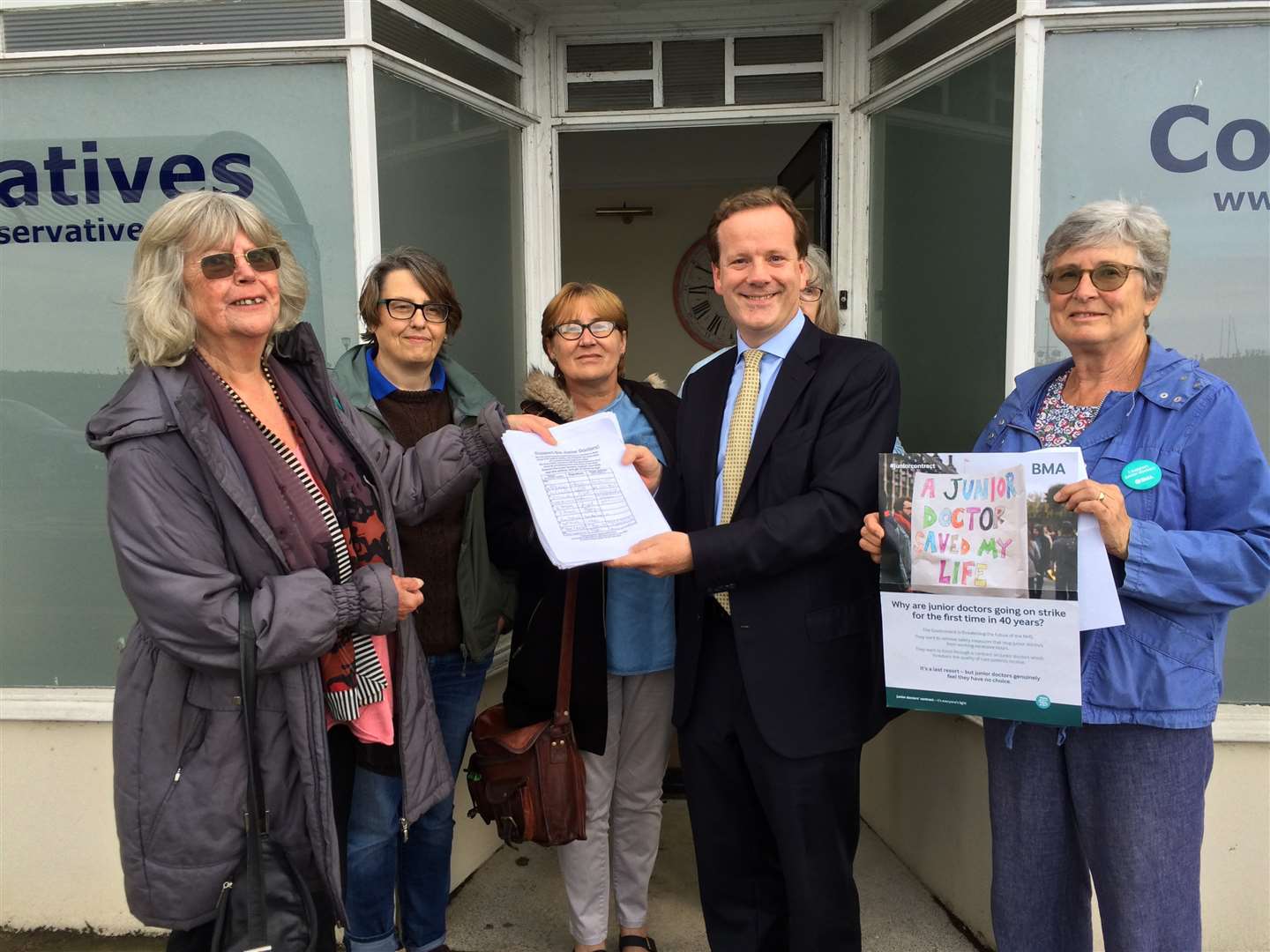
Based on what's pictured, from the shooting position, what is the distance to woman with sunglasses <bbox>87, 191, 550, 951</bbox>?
5.66ft

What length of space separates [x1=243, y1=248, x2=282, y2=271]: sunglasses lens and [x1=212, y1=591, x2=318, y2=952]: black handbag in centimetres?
70

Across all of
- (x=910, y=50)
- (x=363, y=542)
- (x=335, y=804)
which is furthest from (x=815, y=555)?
(x=910, y=50)

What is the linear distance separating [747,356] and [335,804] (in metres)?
1.50

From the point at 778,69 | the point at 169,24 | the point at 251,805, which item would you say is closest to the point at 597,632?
the point at 251,805

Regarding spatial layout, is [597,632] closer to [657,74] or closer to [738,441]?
[738,441]

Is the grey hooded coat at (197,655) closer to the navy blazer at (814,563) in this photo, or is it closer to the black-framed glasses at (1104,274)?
the navy blazer at (814,563)

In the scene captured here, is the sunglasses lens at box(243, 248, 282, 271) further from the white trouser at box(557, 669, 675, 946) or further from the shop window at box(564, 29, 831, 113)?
the shop window at box(564, 29, 831, 113)

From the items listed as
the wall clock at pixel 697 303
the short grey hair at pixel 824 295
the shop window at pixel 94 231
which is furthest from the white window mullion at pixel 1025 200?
the wall clock at pixel 697 303

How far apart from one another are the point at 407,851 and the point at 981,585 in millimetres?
1835

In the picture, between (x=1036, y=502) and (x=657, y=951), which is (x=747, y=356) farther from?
(x=657, y=951)

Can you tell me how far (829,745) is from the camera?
7.09ft

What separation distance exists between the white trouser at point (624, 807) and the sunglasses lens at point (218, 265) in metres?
1.55

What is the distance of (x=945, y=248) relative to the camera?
3377 millimetres

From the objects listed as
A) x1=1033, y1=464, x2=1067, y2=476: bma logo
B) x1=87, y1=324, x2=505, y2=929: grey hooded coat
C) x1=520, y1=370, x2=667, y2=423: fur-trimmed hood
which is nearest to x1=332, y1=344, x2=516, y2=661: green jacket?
x1=520, y1=370, x2=667, y2=423: fur-trimmed hood
